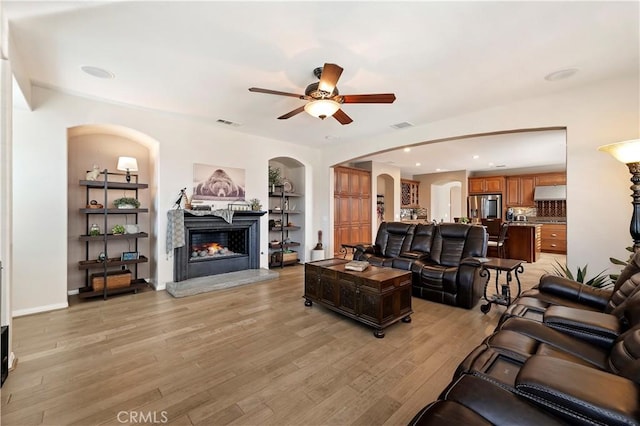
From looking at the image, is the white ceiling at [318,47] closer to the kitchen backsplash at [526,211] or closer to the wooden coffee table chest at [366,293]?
the wooden coffee table chest at [366,293]

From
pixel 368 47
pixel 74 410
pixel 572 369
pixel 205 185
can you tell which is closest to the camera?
pixel 572 369

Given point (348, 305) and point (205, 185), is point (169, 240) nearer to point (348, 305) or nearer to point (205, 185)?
point (205, 185)

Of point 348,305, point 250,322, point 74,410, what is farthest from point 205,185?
point 74,410

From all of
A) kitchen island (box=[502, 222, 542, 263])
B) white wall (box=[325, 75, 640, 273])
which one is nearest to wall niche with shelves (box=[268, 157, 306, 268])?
white wall (box=[325, 75, 640, 273])

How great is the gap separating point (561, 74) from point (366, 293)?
3.20 metres

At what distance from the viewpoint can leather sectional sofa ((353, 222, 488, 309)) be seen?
3.58 m

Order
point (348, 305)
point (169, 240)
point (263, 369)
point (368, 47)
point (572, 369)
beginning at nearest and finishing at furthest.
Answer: point (572, 369) → point (263, 369) → point (368, 47) → point (348, 305) → point (169, 240)

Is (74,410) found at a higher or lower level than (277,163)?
lower

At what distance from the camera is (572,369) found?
109 centimetres

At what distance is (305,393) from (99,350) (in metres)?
1.98

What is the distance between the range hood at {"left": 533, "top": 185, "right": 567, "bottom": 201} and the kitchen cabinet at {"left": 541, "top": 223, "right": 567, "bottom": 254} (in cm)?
81

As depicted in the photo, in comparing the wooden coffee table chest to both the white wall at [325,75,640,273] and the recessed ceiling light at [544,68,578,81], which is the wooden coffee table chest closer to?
the white wall at [325,75,640,273]

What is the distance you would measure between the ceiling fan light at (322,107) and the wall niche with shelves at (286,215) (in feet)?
10.5

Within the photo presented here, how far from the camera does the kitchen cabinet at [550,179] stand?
8.09 meters
